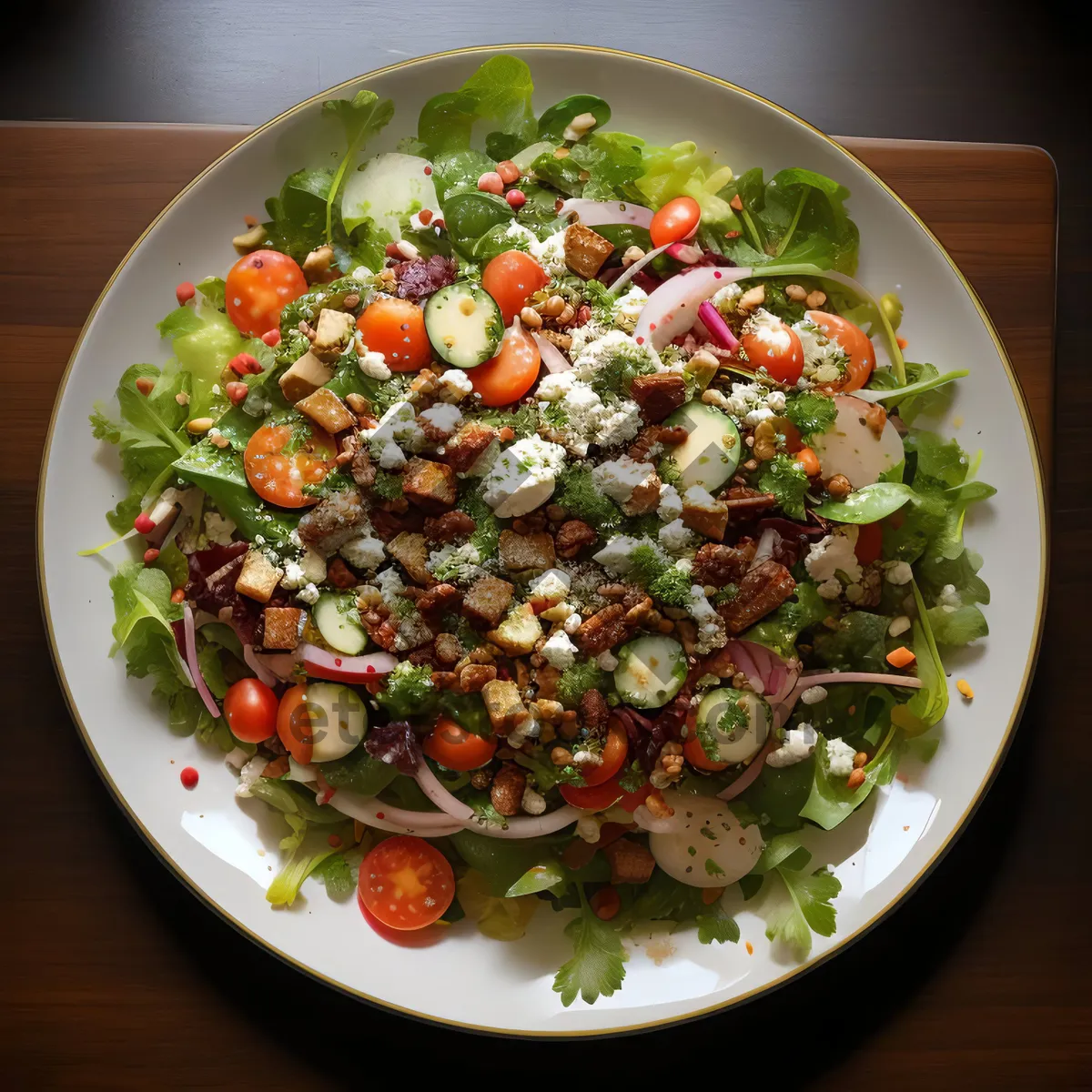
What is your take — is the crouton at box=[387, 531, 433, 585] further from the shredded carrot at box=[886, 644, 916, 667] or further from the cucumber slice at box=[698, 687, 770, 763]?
the shredded carrot at box=[886, 644, 916, 667]

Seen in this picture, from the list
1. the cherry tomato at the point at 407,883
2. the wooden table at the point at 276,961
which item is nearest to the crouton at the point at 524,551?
the cherry tomato at the point at 407,883

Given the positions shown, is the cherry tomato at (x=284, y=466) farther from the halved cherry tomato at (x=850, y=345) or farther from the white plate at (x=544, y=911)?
the halved cherry tomato at (x=850, y=345)

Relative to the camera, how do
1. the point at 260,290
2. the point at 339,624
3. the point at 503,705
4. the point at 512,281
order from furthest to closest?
the point at 260,290, the point at 512,281, the point at 339,624, the point at 503,705

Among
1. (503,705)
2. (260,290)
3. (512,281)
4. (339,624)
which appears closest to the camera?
(503,705)

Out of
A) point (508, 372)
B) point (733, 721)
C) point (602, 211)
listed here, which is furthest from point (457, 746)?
point (602, 211)

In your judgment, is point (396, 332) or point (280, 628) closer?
point (280, 628)

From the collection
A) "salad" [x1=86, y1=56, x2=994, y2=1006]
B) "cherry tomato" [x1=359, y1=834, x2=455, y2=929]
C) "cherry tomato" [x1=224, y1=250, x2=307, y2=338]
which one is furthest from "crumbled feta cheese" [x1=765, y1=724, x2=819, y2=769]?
"cherry tomato" [x1=224, y1=250, x2=307, y2=338]

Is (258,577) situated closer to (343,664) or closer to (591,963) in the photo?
(343,664)

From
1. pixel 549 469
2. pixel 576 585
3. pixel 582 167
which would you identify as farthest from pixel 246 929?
pixel 582 167
